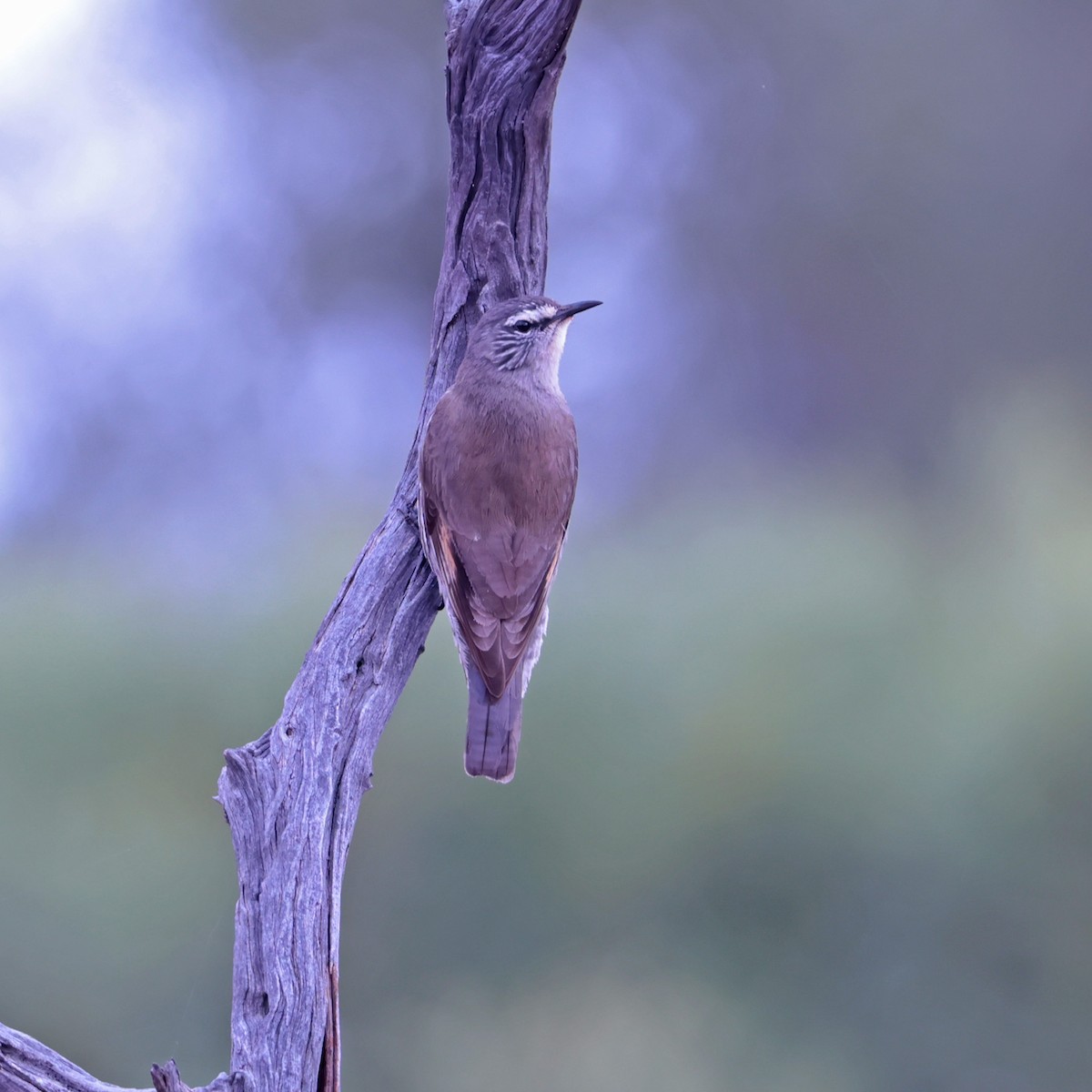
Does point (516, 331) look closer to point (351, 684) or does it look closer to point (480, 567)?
point (480, 567)

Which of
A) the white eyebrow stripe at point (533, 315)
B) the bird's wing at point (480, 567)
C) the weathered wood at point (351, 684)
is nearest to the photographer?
the weathered wood at point (351, 684)

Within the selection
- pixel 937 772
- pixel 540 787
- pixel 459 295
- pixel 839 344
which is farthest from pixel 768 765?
pixel 459 295

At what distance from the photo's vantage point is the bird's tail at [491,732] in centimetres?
260

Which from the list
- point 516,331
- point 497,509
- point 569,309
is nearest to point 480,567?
point 497,509

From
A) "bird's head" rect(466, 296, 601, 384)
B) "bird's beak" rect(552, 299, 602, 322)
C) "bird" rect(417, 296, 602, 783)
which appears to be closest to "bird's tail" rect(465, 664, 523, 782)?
"bird" rect(417, 296, 602, 783)

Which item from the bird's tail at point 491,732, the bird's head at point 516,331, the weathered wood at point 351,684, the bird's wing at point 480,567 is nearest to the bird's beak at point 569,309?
the bird's head at point 516,331

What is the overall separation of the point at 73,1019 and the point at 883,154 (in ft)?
13.6

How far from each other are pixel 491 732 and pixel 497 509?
0.53 m

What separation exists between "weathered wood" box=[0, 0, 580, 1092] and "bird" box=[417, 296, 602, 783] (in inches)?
4.3

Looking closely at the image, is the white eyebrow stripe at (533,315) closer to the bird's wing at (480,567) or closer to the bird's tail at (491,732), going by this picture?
the bird's wing at (480,567)

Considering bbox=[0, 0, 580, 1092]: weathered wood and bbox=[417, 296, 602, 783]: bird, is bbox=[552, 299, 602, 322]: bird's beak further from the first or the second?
bbox=[0, 0, 580, 1092]: weathered wood

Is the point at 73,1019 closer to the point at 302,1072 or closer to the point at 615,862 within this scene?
the point at 302,1072

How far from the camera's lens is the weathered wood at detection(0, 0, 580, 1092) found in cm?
207

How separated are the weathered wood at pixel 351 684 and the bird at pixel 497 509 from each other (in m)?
0.11
